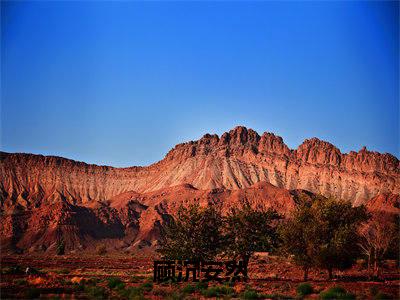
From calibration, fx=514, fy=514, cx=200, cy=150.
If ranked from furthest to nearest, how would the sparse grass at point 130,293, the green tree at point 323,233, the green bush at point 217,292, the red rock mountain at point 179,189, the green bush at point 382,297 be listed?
the red rock mountain at point 179,189
the green tree at point 323,233
the green bush at point 217,292
the sparse grass at point 130,293
the green bush at point 382,297

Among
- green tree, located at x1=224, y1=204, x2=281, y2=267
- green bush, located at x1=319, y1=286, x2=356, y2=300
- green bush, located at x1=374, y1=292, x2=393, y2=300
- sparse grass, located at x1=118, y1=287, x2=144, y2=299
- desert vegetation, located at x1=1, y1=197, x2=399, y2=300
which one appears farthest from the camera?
green tree, located at x1=224, y1=204, x2=281, y2=267

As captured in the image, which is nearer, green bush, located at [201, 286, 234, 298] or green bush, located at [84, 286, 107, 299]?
green bush, located at [84, 286, 107, 299]

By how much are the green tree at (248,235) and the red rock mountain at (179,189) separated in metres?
84.2

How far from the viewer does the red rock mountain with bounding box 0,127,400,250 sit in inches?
5389

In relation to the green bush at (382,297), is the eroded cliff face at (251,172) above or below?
above

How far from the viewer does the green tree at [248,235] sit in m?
45.7

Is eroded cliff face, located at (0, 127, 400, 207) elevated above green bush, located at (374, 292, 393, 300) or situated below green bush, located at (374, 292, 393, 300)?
above

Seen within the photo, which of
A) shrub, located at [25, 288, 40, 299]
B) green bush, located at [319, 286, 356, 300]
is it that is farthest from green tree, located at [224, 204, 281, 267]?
shrub, located at [25, 288, 40, 299]

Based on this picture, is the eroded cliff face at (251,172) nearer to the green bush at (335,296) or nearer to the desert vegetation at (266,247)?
the desert vegetation at (266,247)

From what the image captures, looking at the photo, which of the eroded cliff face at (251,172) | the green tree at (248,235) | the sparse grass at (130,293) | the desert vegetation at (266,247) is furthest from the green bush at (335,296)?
the eroded cliff face at (251,172)

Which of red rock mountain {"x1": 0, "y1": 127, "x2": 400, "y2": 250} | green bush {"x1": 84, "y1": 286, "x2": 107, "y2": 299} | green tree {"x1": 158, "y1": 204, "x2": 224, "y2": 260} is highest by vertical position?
red rock mountain {"x1": 0, "y1": 127, "x2": 400, "y2": 250}

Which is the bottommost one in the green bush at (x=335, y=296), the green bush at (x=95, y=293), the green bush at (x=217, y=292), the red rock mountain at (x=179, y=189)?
the green bush at (x=95, y=293)

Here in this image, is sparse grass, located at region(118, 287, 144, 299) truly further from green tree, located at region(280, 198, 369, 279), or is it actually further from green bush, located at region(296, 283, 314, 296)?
green tree, located at region(280, 198, 369, 279)

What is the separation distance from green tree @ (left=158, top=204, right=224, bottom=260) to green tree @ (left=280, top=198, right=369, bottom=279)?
6.24 m
